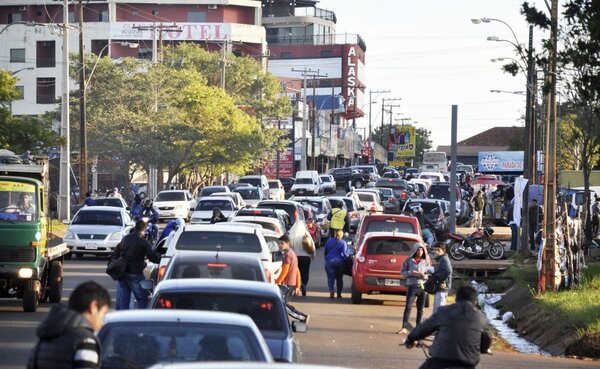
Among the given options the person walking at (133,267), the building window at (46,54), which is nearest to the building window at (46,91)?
the building window at (46,54)

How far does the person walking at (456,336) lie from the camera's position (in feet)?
37.8

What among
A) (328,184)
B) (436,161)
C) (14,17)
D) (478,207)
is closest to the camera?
(478,207)

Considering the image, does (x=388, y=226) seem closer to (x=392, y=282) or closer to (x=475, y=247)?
(x=392, y=282)

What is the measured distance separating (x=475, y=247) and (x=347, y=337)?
1984 centimetres

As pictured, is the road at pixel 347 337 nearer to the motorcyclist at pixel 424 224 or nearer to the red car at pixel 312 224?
the motorcyclist at pixel 424 224

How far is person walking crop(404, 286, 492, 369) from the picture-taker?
11.5 metres

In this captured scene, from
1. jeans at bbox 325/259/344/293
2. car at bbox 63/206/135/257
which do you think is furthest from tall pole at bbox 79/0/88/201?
jeans at bbox 325/259/344/293

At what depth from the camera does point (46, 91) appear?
110 m

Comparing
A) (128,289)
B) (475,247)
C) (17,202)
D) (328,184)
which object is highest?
(17,202)

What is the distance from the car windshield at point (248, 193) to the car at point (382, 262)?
32113 mm

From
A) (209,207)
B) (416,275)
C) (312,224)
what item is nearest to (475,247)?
(312,224)

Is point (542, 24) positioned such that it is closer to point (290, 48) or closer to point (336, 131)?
point (336, 131)

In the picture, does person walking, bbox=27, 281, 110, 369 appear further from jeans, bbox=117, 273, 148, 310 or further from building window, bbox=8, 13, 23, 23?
building window, bbox=8, 13, 23, 23

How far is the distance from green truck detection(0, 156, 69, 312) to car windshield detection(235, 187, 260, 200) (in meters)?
35.2
